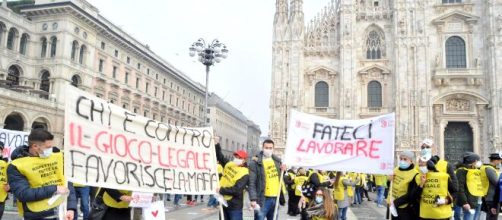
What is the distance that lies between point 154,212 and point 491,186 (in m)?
6.63

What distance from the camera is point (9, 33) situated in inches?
1188

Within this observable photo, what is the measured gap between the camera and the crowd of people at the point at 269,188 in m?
4.23

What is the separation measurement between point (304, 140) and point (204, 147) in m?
2.34

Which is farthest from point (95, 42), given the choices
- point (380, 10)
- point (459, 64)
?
point (459, 64)

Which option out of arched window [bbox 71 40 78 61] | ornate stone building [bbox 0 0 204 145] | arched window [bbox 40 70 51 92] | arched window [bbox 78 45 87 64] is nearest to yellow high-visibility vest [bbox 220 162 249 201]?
ornate stone building [bbox 0 0 204 145]

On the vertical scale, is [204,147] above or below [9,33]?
below

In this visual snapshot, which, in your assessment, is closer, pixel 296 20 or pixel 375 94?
pixel 375 94

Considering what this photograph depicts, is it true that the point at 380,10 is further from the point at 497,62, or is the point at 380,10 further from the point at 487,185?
the point at 487,185

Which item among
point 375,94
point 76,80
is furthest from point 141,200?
point 375,94

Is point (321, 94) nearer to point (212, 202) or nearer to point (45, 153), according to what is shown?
point (212, 202)

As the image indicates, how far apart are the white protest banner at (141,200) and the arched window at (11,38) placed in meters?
30.0

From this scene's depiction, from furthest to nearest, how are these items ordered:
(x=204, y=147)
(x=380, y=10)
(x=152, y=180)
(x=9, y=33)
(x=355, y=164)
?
(x=380, y=10), (x=9, y=33), (x=355, y=164), (x=204, y=147), (x=152, y=180)

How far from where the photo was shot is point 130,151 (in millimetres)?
4820

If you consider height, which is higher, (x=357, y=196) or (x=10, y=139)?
(x=10, y=139)
